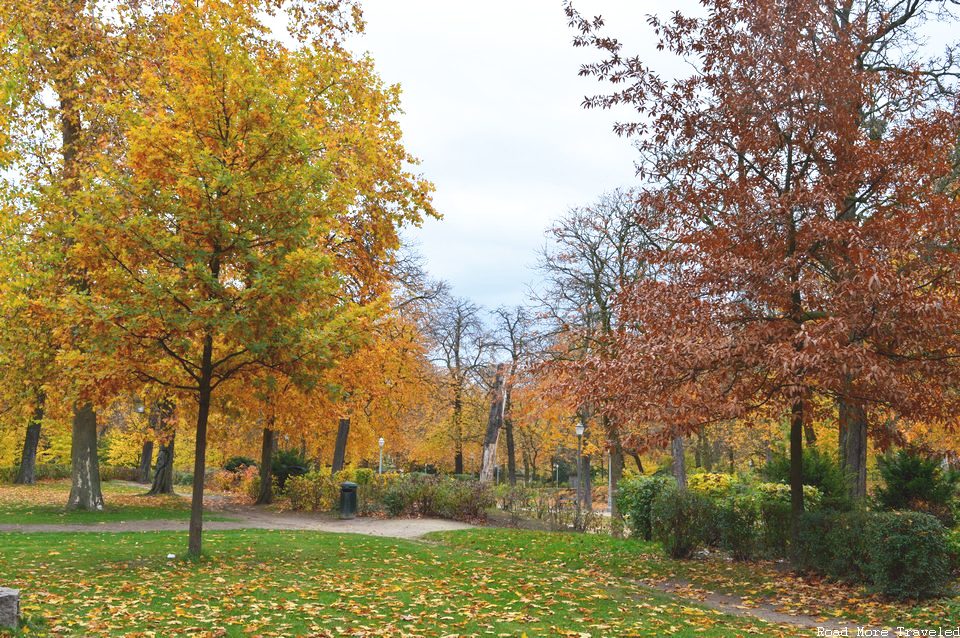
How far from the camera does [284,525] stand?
53.5 feet

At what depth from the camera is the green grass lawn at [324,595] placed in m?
6.00

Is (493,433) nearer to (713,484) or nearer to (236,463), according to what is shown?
(236,463)

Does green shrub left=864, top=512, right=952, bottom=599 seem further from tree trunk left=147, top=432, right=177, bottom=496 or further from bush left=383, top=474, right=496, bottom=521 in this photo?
tree trunk left=147, top=432, right=177, bottom=496

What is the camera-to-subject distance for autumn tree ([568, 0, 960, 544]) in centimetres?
788

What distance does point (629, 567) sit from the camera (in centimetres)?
1051

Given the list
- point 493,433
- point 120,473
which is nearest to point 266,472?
point 493,433

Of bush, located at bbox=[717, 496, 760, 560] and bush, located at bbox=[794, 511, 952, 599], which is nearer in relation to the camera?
bush, located at bbox=[794, 511, 952, 599]

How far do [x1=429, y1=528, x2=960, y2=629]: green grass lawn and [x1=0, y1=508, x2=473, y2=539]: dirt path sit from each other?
59.5 inches

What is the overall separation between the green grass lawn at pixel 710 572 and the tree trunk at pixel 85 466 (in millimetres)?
8970

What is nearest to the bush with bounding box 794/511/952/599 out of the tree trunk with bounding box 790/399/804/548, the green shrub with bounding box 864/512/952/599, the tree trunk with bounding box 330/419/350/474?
the green shrub with bounding box 864/512/952/599

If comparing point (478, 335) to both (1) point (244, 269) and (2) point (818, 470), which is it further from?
(1) point (244, 269)

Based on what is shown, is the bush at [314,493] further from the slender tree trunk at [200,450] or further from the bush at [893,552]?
the bush at [893,552]

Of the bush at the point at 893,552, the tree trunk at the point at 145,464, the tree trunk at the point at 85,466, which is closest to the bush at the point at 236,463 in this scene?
the tree trunk at the point at 145,464

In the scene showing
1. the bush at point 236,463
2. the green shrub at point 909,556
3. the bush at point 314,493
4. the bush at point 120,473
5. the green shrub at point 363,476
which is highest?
the green shrub at point 909,556
